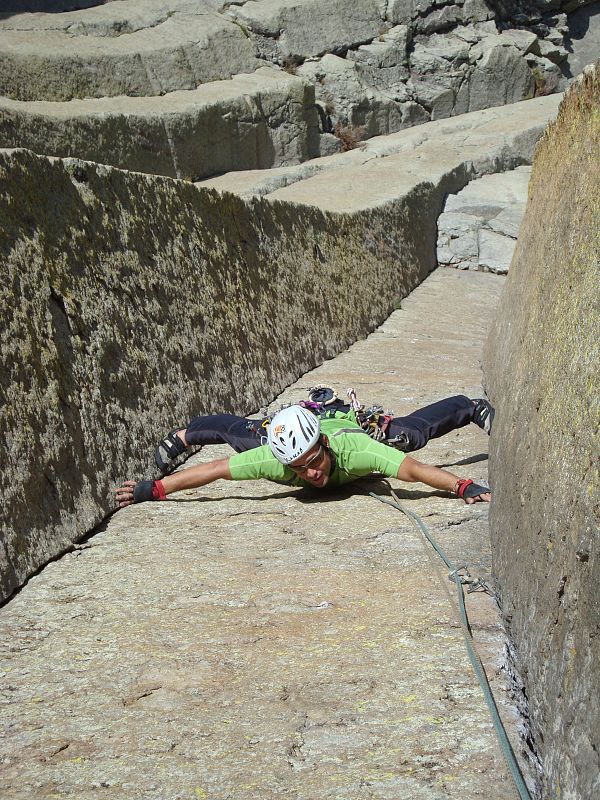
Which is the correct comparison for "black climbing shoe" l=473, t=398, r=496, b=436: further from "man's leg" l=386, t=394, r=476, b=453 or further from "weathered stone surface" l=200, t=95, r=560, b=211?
"weathered stone surface" l=200, t=95, r=560, b=211

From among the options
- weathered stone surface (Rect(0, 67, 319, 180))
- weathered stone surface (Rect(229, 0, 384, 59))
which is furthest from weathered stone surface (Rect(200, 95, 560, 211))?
weathered stone surface (Rect(229, 0, 384, 59))

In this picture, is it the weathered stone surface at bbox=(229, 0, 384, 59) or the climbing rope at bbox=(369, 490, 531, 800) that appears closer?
the climbing rope at bbox=(369, 490, 531, 800)

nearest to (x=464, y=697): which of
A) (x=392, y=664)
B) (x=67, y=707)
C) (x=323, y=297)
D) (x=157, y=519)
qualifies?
(x=392, y=664)

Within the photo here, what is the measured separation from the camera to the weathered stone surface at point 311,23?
14359mm

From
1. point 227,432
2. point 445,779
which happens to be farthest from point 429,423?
point 445,779

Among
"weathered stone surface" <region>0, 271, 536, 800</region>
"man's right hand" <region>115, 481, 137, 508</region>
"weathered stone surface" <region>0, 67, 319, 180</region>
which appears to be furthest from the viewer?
"weathered stone surface" <region>0, 67, 319, 180</region>

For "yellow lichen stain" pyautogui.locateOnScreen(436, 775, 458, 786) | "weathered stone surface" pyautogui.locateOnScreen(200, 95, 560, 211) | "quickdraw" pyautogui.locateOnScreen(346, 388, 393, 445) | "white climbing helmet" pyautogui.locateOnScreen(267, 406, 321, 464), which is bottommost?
"weathered stone surface" pyautogui.locateOnScreen(200, 95, 560, 211)

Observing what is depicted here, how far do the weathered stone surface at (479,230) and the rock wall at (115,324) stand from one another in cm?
452

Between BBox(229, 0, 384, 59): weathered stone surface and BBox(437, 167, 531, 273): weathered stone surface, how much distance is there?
5.03 meters

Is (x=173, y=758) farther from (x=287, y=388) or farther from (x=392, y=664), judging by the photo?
(x=287, y=388)

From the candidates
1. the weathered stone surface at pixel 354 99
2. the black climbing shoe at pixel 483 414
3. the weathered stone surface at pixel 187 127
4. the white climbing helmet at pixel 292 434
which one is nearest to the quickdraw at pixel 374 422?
the black climbing shoe at pixel 483 414

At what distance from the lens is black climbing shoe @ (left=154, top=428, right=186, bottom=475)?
4285 millimetres

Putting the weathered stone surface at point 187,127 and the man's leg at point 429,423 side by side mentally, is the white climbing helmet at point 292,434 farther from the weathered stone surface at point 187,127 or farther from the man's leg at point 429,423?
the weathered stone surface at point 187,127

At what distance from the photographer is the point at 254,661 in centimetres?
262
